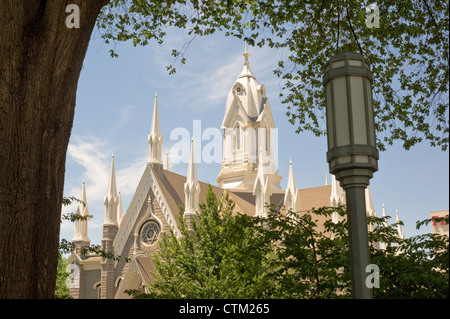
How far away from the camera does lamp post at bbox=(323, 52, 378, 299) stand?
274 centimetres

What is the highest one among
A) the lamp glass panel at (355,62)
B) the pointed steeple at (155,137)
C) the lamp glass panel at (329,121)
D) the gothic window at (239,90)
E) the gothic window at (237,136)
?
the gothic window at (239,90)

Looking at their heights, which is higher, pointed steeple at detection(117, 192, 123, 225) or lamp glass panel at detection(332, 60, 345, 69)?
pointed steeple at detection(117, 192, 123, 225)

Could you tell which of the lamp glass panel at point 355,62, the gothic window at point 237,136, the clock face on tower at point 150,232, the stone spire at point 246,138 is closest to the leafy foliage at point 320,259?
the lamp glass panel at point 355,62

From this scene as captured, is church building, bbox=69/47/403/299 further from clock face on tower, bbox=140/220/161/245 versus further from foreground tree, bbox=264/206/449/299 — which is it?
foreground tree, bbox=264/206/449/299

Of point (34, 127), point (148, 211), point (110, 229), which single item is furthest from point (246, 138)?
point (34, 127)

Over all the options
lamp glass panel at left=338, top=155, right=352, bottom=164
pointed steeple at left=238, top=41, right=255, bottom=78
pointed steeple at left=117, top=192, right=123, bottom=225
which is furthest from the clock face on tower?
lamp glass panel at left=338, top=155, right=352, bottom=164

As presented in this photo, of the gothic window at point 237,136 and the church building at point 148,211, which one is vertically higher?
the gothic window at point 237,136

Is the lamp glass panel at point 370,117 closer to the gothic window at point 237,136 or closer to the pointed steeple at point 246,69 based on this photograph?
the gothic window at point 237,136

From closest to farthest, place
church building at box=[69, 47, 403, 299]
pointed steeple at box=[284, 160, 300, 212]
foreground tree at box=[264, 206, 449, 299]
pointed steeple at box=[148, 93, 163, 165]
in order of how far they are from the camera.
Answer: foreground tree at box=[264, 206, 449, 299] → church building at box=[69, 47, 403, 299] → pointed steeple at box=[284, 160, 300, 212] → pointed steeple at box=[148, 93, 163, 165]

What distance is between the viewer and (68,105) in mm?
4988

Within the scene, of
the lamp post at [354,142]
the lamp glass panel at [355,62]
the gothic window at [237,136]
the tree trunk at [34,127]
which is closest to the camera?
the lamp post at [354,142]

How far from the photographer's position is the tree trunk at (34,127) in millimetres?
4289

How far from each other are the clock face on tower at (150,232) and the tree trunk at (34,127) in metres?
38.6

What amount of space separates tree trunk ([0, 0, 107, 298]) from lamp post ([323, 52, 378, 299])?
2.82 meters
